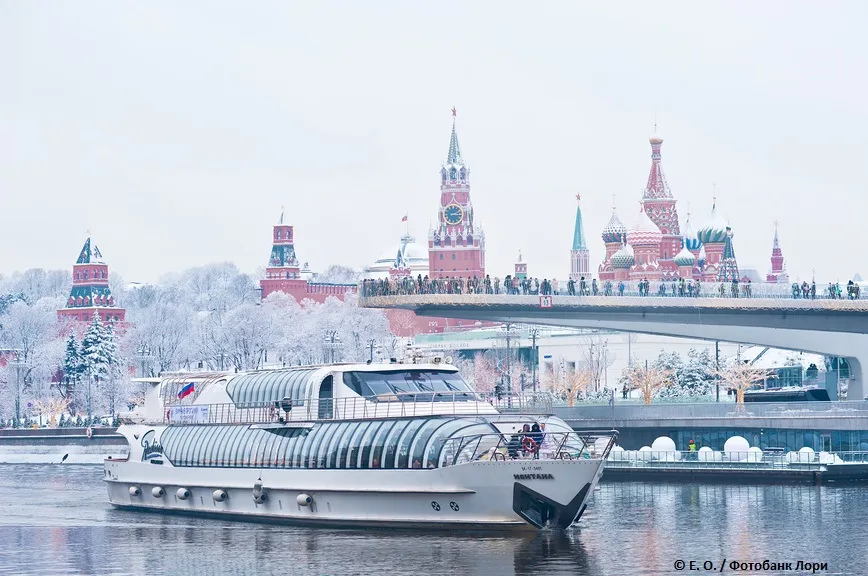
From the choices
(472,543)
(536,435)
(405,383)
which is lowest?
(472,543)

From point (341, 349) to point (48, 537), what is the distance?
11619 centimetres

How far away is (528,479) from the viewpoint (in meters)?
49.9

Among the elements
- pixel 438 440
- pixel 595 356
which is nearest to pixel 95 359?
pixel 595 356

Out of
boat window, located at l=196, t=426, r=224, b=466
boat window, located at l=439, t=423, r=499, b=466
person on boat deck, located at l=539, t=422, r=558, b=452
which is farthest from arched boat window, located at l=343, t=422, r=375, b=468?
boat window, located at l=196, t=426, r=224, b=466

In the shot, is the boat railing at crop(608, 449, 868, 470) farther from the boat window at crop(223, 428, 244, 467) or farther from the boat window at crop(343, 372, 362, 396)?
the boat window at crop(343, 372, 362, 396)

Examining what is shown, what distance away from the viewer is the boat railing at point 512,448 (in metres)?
50.6

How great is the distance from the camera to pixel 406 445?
52250 mm

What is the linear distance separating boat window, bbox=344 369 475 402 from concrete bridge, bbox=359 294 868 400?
34013 millimetres

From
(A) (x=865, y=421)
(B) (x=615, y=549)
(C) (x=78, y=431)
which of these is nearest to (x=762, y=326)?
(A) (x=865, y=421)

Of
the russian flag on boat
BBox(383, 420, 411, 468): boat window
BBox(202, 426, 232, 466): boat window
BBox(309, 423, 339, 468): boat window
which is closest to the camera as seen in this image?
BBox(383, 420, 411, 468): boat window

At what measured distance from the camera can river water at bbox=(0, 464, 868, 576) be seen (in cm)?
4672

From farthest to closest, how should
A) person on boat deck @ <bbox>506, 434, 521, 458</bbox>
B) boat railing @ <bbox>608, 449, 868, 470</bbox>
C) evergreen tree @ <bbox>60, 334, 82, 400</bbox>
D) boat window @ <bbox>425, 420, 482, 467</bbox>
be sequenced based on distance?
evergreen tree @ <bbox>60, 334, 82, 400</bbox>, boat railing @ <bbox>608, 449, 868, 470</bbox>, boat window @ <bbox>425, 420, 482, 467</bbox>, person on boat deck @ <bbox>506, 434, 521, 458</bbox>

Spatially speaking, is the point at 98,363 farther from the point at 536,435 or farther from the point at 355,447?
the point at 536,435

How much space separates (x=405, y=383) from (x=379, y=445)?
376cm
